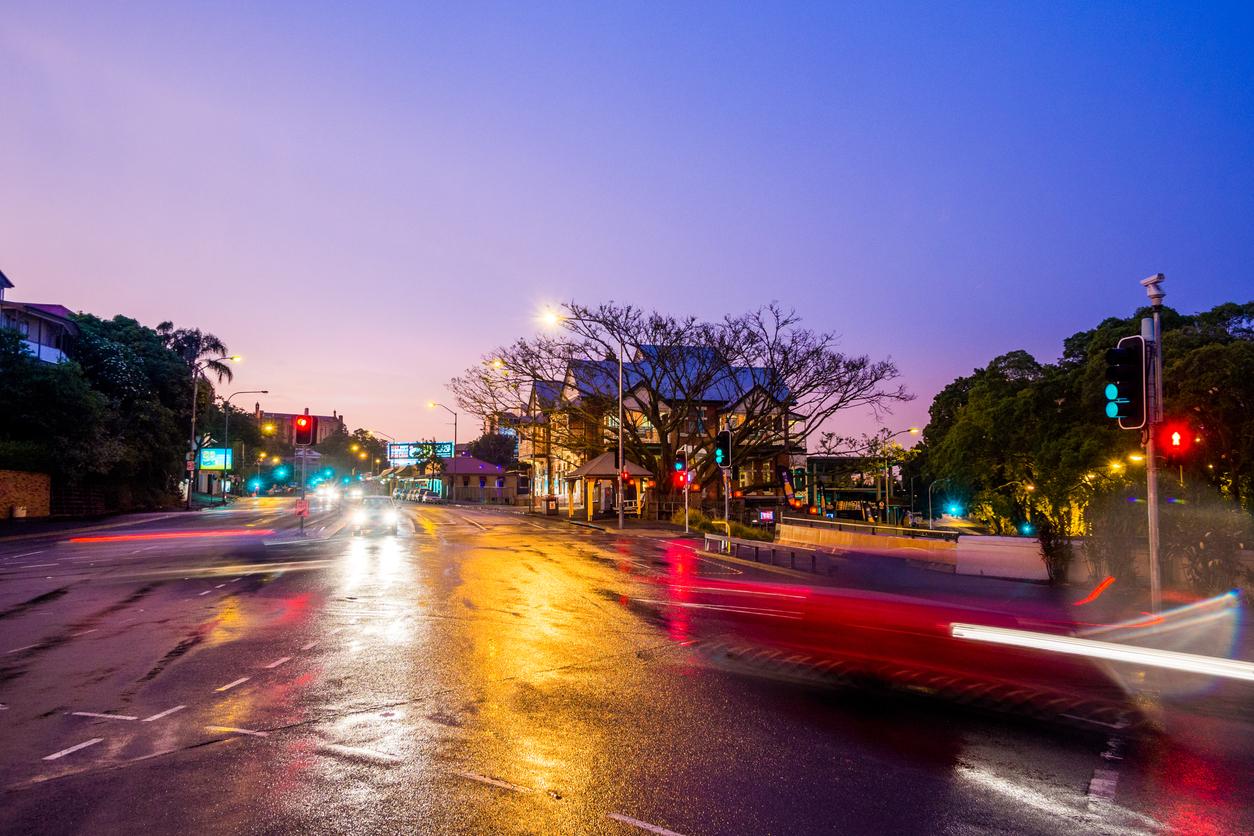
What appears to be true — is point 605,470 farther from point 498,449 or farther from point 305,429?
point 498,449

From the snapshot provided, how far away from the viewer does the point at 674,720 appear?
7402 millimetres

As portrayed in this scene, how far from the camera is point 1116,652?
929 cm

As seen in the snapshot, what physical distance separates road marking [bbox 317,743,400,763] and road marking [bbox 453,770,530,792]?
Result: 0.65 m

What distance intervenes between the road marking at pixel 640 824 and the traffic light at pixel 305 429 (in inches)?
1062

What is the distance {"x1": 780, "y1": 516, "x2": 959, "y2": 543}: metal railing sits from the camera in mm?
26969

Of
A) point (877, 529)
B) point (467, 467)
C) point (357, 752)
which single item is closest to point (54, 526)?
point (877, 529)

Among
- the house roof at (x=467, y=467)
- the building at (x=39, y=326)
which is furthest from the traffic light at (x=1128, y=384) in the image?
the house roof at (x=467, y=467)

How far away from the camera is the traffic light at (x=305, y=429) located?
29.5m

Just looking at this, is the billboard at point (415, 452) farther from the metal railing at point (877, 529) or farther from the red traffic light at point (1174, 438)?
the red traffic light at point (1174, 438)

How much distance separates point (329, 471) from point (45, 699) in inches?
2654

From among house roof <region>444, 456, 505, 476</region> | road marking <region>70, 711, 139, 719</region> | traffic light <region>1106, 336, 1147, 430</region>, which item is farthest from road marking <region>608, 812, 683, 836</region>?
house roof <region>444, 456, 505, 476</region>

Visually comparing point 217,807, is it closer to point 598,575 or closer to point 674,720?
point 674,720

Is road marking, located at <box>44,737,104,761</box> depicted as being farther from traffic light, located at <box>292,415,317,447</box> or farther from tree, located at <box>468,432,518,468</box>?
tree, located at <box>468,432,518,468</box>

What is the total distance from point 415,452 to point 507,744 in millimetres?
132519
